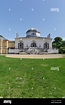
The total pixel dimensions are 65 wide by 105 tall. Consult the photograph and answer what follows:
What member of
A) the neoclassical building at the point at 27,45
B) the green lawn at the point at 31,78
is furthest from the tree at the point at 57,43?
the green lawn at the point at 31,78

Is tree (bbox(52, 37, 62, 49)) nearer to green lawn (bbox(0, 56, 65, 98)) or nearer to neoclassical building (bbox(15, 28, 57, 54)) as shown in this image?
neoclassical building (bbox(15, 28, 57, 54))

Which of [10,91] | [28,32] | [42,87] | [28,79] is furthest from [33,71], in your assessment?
[28,32]

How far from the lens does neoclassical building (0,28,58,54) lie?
1.45 meters

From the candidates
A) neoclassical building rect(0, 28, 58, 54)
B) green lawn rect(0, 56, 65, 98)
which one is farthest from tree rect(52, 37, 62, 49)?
green lawn rect(0, 56, 65, 98)

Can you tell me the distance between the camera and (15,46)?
1.48 m

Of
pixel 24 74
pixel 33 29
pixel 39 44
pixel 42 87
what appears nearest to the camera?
pixel 33 29

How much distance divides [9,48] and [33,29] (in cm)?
24

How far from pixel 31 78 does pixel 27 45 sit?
455 millimetres

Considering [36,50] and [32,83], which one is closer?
[36,50]

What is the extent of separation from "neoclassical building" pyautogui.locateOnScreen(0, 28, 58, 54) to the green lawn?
0.09 meters

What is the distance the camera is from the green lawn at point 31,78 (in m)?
1.52

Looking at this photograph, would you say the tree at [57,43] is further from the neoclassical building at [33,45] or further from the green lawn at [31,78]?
the green lawn at [31,78]

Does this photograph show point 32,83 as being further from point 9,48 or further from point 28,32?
point 28,32

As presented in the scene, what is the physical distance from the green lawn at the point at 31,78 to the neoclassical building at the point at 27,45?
0.30 ft
